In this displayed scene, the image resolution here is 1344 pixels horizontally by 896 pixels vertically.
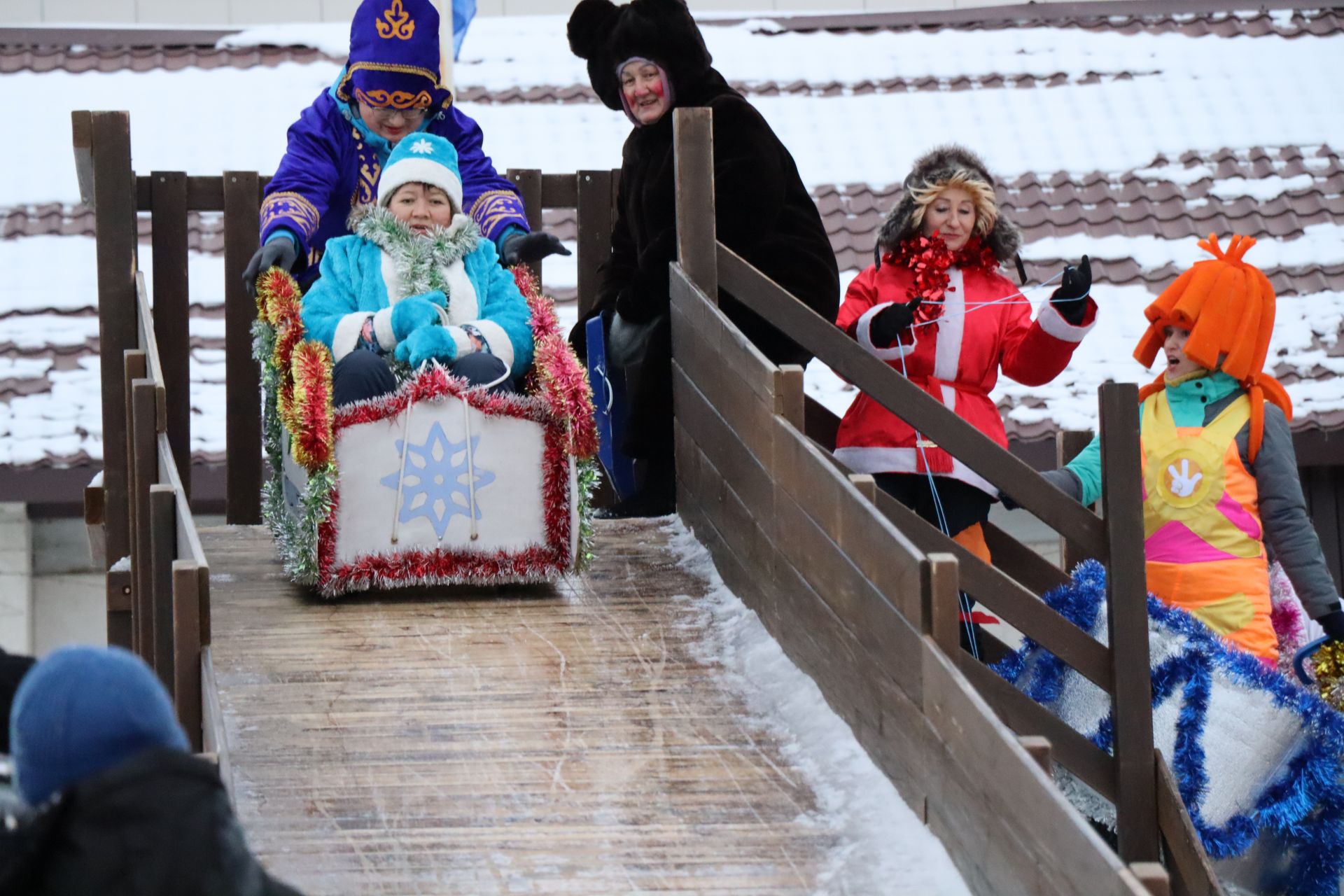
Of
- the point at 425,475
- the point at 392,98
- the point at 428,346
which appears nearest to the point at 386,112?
the point at 392,98

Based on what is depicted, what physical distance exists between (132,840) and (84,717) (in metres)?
0.15

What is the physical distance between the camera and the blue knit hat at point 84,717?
6.89 feet

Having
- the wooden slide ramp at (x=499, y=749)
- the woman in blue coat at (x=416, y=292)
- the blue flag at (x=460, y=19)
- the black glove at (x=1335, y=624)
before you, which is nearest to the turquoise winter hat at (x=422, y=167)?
the woman in blue coat at (x=416, y=292)

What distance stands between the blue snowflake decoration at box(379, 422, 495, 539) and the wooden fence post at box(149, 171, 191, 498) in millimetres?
1382

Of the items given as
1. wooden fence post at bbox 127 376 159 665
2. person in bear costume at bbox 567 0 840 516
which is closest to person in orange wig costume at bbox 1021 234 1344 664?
person in bear costume at bbox 567 0 840 516

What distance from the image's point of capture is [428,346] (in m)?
4.90

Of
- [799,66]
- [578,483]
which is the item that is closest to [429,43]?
[578,483]

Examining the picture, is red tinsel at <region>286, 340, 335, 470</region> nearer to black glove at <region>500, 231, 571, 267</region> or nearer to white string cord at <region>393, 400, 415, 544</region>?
white string cord at <region>393, 400, 415, 544</region>

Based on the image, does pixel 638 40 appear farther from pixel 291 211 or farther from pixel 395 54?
pixel 291 211

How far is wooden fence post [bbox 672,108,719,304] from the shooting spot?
16.6 ft

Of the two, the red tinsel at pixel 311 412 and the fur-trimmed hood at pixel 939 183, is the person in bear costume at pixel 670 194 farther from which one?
the red tinsel at pixel 311 412

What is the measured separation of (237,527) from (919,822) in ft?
9.22

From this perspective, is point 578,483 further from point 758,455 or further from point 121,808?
point 121,808

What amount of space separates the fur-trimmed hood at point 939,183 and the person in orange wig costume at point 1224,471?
455mm
